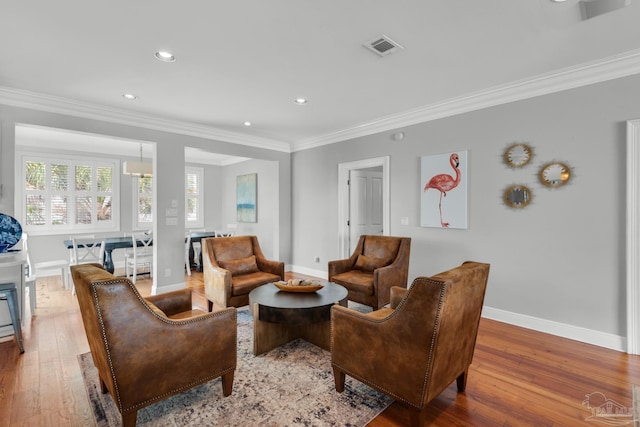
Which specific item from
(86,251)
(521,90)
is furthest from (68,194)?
(521,90)

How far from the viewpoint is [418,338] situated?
65.1 inches

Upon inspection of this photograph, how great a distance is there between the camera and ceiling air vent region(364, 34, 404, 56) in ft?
7.95

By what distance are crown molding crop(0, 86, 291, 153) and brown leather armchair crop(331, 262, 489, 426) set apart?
157 inches

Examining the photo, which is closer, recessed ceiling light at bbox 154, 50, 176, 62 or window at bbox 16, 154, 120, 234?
recessed ceiling light at bbox 154, 50, 176, 62

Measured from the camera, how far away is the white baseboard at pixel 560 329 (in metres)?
2.84

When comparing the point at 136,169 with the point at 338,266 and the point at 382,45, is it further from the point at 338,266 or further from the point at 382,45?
the point at 382,45

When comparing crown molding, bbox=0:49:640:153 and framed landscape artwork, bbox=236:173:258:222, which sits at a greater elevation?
crown molding, bbox=0:49:640:153

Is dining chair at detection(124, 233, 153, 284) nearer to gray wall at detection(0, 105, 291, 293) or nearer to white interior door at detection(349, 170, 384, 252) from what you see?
gray wall at detection(0, 105, 291, 293)

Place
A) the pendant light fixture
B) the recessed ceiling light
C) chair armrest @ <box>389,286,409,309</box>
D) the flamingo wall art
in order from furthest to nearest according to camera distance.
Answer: the pendant light fixture → the flamingo wall art → the recessed ceiling light → chair armrest @ <box>389,286,409,309</box>

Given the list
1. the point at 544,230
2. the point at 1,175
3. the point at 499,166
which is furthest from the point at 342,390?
the point at 1,175

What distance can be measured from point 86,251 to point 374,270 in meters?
4.66

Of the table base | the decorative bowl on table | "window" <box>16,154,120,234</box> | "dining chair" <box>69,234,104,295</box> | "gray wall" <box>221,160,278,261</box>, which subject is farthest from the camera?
"gray wall" <box>221,160,278,261</box>

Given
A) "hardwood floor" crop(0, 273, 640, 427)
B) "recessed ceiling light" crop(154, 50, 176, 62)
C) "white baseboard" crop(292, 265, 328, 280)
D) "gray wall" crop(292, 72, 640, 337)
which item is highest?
"recessed ceiling light" crop(154, 50, 176, 62)

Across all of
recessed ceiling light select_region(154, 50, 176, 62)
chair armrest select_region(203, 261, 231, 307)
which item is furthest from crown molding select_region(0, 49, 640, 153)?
chair armrest select_region(203, 261, 231, 307)
